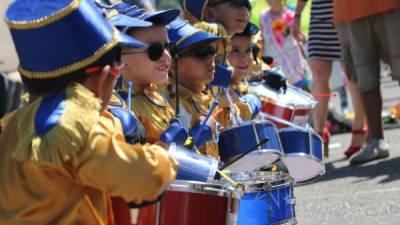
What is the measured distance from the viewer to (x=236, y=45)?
256 inches

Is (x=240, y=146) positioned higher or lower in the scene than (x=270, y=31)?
higher

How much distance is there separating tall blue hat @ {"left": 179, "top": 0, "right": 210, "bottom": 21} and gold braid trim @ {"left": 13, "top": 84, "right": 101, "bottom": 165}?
340cm

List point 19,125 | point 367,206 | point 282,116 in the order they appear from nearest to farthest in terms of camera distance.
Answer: point 19,125, point 367,206, point 282,116

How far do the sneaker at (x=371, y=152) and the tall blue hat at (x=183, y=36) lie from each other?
2.79 m

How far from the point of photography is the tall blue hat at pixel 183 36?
505 centimetres

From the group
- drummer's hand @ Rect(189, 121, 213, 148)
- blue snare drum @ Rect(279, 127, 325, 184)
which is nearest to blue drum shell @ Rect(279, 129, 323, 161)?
blue snare drum @ Rect(279, 127, 325, 184)

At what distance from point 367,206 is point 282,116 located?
47.3 inches

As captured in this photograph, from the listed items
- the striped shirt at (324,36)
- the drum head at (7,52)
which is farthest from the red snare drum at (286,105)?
the drum head at (7,52)

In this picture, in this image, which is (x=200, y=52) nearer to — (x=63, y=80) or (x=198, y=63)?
(x=198, y=63)

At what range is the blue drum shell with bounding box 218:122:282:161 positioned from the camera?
16.3 feet

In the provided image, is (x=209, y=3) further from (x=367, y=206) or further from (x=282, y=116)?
(x=367, y=206)

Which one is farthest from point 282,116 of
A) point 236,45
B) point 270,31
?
point 270,31

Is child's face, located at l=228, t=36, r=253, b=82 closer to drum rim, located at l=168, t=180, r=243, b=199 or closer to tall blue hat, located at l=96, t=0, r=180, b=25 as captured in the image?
tall blue hat, located at l=96, t=0, r=180, b=25

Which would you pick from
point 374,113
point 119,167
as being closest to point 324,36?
point 374,113
